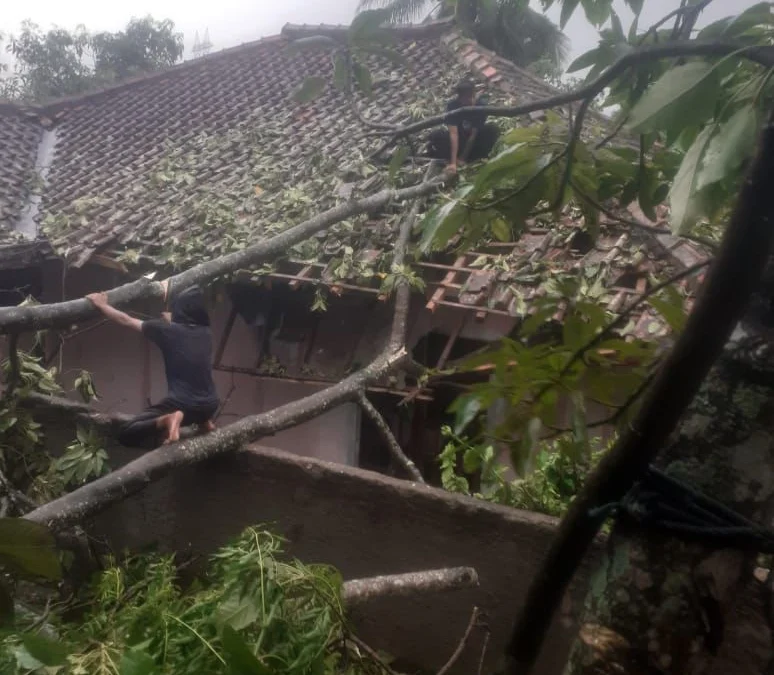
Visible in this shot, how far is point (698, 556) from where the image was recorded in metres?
1.00

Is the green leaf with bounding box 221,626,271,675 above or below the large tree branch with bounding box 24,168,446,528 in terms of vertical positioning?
above

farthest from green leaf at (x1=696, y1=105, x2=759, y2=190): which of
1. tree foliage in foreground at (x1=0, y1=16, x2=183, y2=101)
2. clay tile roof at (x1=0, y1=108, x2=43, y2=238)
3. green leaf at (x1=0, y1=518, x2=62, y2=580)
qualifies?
tree foliage in foreground at (x1=0, y1=16, x2=183, y2=101)

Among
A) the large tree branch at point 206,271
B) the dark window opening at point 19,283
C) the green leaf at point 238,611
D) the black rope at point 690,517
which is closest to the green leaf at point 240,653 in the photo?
the green leaf at point 238,611

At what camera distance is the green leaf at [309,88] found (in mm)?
1572

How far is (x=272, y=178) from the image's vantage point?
7.59m

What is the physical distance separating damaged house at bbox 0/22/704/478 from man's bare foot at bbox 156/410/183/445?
4.72ft

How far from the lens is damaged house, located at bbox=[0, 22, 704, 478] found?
5203mm

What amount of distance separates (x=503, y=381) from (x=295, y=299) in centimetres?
518

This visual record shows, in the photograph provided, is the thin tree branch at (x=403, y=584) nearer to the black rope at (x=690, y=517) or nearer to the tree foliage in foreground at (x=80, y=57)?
the black rope at (x=690, y=517)

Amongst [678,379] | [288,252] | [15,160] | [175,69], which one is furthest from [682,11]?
[175,69]

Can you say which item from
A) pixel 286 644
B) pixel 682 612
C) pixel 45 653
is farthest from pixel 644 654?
pixel 286 644

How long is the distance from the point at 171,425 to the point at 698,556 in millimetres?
3884

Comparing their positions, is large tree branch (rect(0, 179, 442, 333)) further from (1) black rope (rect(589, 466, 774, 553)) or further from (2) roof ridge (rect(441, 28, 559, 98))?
(2) roof ridge (rect(441, 28, 559, 98))

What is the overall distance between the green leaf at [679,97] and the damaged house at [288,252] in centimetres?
238
